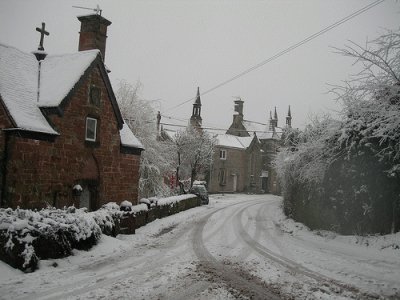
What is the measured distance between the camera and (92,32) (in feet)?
68.4

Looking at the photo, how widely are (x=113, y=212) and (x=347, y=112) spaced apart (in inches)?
393

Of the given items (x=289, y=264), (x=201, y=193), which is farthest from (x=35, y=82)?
(x=201, y=193)

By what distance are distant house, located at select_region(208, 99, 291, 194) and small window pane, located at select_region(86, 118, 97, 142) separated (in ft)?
107

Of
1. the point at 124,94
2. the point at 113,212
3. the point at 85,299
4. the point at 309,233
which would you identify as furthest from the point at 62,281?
the point at 124,94

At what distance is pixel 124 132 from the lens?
20531 millimetres

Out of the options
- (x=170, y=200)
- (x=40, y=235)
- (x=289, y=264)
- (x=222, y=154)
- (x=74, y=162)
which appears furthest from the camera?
(x=222, y=154)

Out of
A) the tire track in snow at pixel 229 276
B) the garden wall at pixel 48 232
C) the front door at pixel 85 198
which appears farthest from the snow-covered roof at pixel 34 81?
the tire track in snow at pixel 229 276

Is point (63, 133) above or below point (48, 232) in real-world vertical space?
above

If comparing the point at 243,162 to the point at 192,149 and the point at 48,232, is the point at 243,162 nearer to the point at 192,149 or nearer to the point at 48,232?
the point at 192,149

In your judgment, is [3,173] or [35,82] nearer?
[3,173]

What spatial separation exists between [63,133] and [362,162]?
12.8 meters

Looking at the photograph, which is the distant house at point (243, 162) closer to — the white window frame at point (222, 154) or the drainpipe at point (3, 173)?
the white window frame at point (222, 154)

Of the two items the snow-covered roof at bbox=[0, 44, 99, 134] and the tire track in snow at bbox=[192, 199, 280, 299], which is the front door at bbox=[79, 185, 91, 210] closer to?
the snow-covered roof at bbox=[0, 44, 99, 134]

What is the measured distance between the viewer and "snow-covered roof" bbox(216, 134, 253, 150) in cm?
5427
